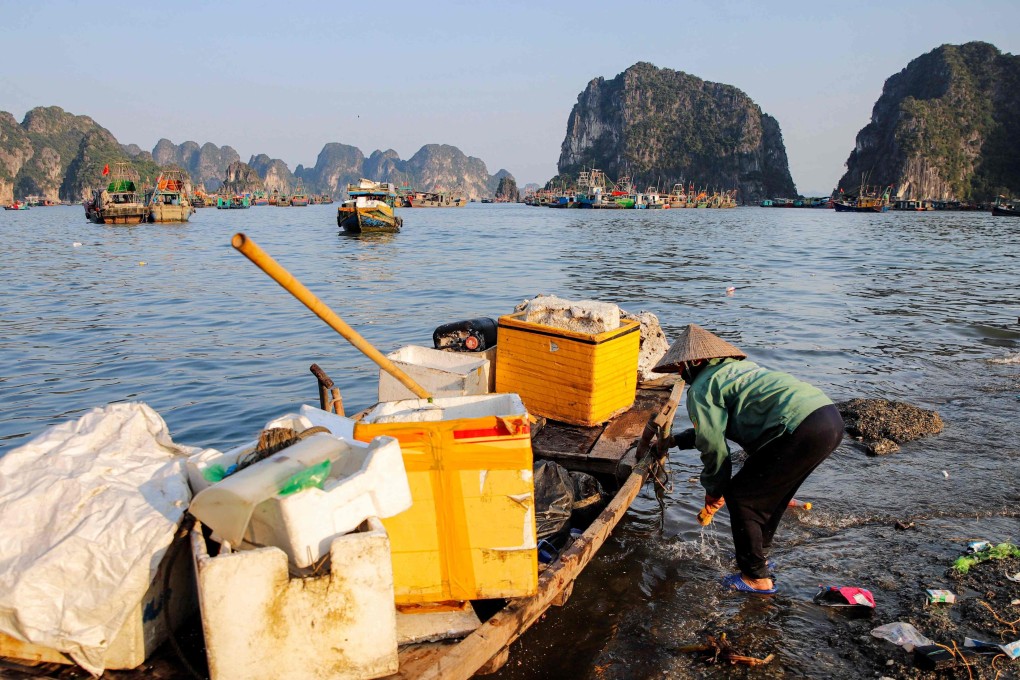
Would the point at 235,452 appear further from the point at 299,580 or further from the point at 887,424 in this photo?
the point at 887,424

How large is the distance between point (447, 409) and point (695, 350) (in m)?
1.51

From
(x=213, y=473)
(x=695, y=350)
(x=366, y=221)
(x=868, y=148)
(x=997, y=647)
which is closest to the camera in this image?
(x=213, y=473)

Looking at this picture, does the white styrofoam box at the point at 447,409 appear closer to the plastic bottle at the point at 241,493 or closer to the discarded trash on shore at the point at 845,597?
the plastic bottle at the point at 241,493

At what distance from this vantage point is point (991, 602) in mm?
4273

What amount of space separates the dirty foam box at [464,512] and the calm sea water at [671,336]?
1.03m

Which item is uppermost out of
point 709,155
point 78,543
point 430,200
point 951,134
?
point 709,155

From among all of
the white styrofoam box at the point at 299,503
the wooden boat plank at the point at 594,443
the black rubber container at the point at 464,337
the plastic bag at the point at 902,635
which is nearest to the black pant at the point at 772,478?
the plastic bag at the point at 902,635

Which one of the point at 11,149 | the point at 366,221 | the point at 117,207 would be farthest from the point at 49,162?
the point at 366,221

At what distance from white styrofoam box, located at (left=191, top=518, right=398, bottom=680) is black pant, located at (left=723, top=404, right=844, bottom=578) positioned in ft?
7.66

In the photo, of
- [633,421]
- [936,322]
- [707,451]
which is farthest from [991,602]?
[936,322]

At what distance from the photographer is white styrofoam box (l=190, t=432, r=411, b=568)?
8.29 feet

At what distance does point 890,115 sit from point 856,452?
17012 cm

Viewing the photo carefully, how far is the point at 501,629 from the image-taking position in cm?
323

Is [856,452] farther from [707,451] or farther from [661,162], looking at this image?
[661,162]
